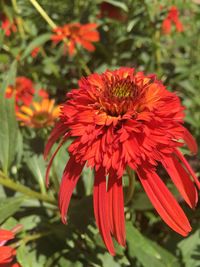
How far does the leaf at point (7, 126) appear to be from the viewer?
100cm

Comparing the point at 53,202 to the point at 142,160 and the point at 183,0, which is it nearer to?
the point at 142,160

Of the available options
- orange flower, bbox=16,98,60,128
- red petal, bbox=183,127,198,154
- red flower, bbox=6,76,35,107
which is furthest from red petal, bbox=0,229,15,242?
red flower, bbox=6,76,35,107

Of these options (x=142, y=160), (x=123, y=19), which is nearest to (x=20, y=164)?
(x=142, y=160)

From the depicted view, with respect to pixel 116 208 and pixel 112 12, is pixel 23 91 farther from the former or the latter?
pixel 116 208

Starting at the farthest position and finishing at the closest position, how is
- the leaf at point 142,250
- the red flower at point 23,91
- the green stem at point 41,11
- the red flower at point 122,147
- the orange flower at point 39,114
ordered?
the red flower at point 23,91, the orange flower at point 39,114, the green stem at point 41,11, the leaf at point 142,250, the red flower at point 122,147

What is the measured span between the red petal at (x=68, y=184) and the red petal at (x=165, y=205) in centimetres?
11

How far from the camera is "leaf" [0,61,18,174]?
1.00 meters

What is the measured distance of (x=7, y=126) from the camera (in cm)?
103

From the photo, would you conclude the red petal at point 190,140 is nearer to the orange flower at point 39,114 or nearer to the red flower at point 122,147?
the red flower at point 122,147

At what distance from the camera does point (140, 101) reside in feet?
2.52

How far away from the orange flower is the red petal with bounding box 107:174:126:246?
1.99 feet

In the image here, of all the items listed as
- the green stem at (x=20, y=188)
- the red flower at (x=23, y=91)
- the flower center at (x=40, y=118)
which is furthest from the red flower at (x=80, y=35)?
the green stem at (x=20, y=188)

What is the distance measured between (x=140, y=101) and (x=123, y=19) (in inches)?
40.3

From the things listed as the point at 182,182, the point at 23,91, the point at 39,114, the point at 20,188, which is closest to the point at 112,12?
the point at 23,91
